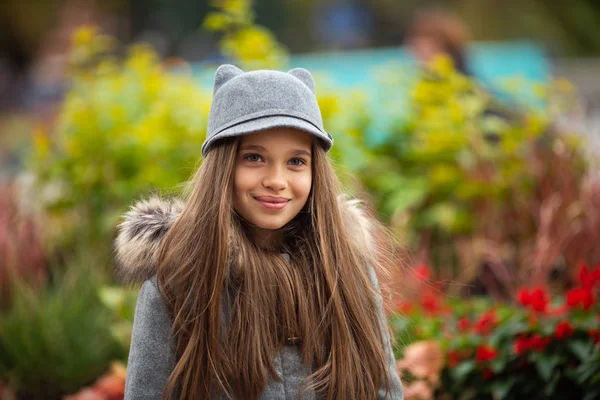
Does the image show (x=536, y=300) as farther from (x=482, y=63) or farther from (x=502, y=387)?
Answer: (x=482, y=63)

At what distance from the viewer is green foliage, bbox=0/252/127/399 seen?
4328 mm

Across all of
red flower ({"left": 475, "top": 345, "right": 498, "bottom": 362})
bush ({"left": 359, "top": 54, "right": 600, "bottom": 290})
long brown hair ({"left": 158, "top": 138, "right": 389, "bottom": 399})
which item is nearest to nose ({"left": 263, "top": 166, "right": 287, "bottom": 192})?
long brown hair ({"left": 158, "top": 138, "right": 389, "bottom": 399})

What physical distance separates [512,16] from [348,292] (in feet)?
56.6

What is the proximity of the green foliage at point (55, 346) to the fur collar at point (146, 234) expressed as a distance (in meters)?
1.91

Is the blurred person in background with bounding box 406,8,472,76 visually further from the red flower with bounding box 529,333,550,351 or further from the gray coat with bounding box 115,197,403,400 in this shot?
the gray coat with bounding box 115,197,403,400

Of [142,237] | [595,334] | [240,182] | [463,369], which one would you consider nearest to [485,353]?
[463,369]

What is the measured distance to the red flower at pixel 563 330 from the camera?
3.27 metres

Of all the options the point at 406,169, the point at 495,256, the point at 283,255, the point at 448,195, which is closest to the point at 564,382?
the point at 495,256

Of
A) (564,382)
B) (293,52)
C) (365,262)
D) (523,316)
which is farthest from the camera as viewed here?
(293,52)

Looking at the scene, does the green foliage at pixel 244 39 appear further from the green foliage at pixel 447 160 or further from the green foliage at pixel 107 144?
the green foliage at pixel 447 160

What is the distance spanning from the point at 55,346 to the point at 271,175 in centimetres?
254

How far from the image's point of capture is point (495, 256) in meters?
4.17

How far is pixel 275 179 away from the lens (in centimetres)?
236

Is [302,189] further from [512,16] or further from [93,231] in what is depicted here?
[512,16]
